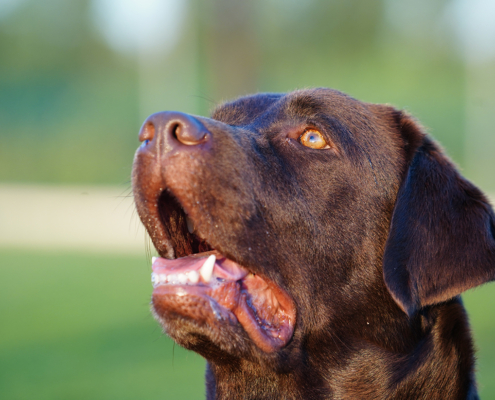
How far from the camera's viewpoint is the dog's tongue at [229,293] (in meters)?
2.36

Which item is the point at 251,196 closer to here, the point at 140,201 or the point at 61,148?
the point at 140,201

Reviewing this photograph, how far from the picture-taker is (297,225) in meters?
2.69

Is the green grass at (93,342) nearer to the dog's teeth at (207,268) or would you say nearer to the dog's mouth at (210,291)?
the dog's mouth at (210,291)

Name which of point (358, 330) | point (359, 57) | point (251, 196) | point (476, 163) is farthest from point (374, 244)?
point (359, 57)

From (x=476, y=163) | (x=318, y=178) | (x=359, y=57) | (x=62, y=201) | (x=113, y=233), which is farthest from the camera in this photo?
(x=359, y=57)

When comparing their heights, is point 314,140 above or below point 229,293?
above

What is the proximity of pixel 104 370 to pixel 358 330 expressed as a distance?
3937 millimetres

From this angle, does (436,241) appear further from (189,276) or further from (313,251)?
(189,276)

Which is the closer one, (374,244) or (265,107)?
(374,244)

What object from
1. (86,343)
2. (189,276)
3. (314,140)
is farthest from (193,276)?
(86,343)

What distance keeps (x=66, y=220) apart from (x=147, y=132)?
1577 cm

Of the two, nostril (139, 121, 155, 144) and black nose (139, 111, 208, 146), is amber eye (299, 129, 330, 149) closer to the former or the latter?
black nose (139, 111, 208, 146)

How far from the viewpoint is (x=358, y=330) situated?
111 inches

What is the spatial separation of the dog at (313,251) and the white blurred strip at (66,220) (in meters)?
11.6
